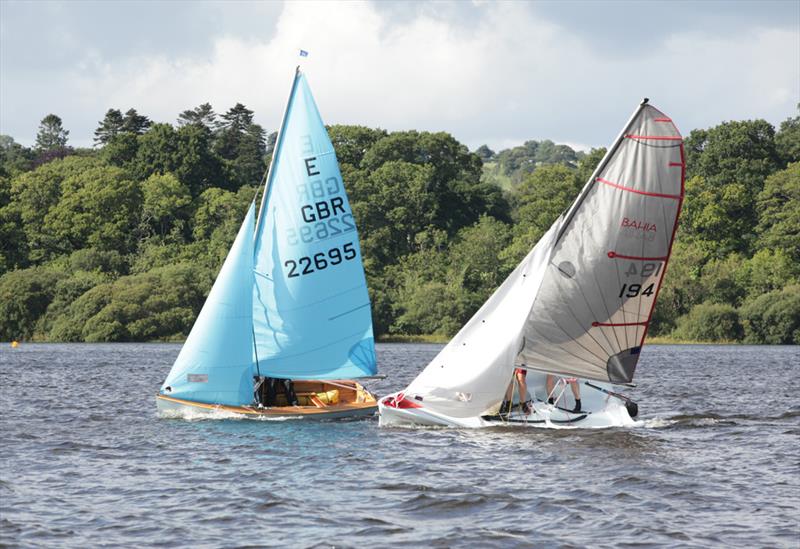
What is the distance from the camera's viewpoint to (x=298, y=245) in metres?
33.0

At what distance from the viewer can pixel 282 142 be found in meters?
33.1

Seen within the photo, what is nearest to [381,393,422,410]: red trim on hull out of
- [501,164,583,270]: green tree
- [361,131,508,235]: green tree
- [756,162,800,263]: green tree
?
[756,162,800,263]: green tree

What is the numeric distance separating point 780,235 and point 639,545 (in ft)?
334

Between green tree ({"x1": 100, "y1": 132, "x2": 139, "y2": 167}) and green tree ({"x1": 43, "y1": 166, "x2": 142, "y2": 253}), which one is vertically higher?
green tree ({"x1": 100, "y1": 132, "x2": 139, "y2": 167})

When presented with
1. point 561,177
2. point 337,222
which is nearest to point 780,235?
point 561,177

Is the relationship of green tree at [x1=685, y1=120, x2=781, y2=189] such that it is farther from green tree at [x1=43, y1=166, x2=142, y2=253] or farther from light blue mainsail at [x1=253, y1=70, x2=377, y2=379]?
light blue mainsail at [x1=253, y1=70, x2=377, y2=379]

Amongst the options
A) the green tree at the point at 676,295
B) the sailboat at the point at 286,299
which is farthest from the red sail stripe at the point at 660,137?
the green tree at the point at 676,295

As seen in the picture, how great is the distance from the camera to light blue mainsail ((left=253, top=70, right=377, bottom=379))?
108 ft

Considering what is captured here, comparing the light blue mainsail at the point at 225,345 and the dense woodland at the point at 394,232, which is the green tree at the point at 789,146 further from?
the light blue mainsail at the point at 225,345

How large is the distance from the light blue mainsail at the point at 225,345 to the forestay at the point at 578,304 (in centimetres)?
472

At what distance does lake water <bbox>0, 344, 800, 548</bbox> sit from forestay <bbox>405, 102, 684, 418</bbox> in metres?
1.60

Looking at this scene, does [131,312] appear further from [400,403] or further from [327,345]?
[400,403]

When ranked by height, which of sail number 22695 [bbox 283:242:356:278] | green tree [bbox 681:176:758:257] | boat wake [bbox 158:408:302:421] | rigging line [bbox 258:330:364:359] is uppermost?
green tree [bbox 681:176:758:257]

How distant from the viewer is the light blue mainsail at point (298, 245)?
108ft
